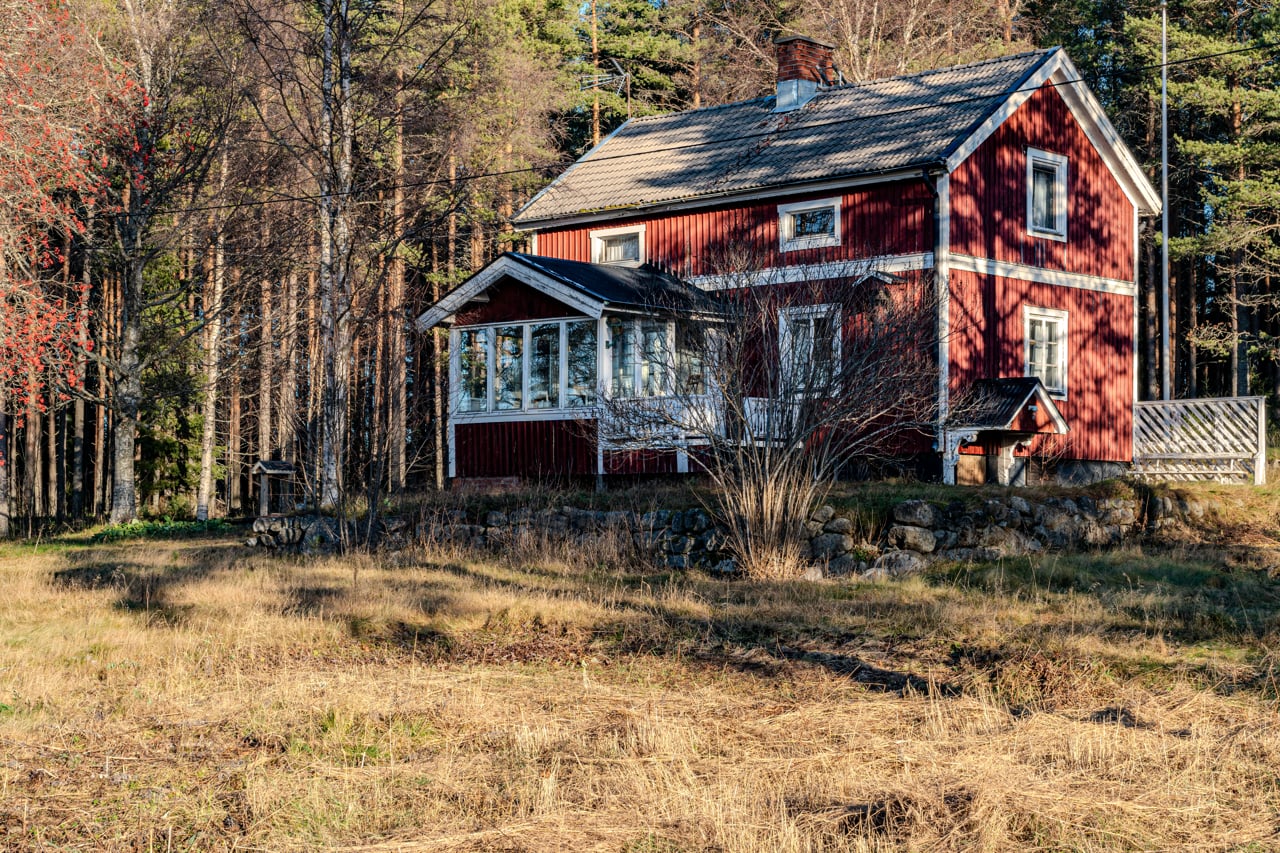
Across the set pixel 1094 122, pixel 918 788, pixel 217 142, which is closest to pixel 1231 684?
pixel 918 788

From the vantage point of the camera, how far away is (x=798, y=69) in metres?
26.0

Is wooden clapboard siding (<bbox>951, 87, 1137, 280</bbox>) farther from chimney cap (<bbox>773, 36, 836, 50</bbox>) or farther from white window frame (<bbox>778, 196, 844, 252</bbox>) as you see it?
chimney cap (<bbox>773, 36, 836, 50</bbox>)

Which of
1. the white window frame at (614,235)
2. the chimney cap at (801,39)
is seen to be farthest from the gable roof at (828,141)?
the chimney cap at (801,39)

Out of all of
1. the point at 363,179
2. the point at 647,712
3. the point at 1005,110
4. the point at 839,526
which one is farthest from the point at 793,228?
the point at 647,712

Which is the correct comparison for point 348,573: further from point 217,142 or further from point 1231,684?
point 217,142

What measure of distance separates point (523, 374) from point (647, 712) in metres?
13.2

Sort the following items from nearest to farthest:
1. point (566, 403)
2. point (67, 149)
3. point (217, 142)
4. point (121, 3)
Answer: point (67, 149) < point (566, 403) < point (217, 142) < point (121, 3)

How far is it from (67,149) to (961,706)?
11176mm

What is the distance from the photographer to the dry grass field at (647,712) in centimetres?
616

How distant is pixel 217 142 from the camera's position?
2631 cm

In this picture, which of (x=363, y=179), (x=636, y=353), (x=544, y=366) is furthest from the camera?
(x=363, y=179)

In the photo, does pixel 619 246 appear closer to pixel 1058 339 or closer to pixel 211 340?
pixel 1058 339

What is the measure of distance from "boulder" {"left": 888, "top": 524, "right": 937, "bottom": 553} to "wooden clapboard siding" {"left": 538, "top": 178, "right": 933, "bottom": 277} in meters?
5.24

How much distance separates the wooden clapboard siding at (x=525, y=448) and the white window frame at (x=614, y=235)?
14.7 ft
